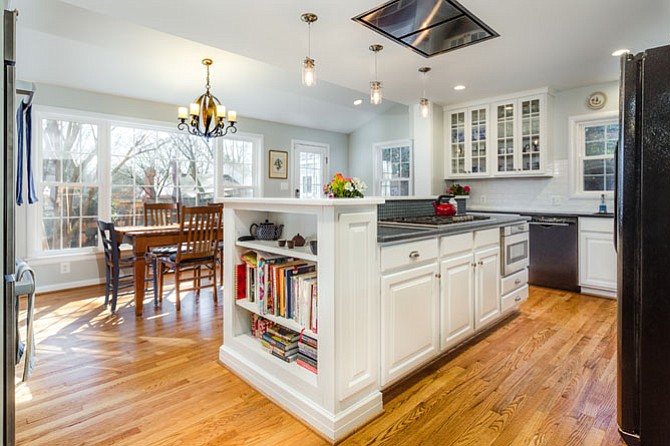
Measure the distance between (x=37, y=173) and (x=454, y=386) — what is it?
4551mm

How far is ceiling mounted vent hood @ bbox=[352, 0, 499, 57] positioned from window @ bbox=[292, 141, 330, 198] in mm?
3533

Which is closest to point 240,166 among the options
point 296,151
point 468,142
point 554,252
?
point 296,151

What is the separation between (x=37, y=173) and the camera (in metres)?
4.07

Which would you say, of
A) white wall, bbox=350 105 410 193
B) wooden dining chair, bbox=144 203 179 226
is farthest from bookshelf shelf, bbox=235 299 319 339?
white wall, bbox=350 105 410 193

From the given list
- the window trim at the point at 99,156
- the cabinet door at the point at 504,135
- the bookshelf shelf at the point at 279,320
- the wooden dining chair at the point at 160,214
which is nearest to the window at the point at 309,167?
the window trim at the point at 99,156

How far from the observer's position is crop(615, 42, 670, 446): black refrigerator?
0.75 m

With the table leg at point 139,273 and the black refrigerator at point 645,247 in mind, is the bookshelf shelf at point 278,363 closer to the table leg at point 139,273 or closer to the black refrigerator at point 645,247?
the black refrigerator at point 645,247

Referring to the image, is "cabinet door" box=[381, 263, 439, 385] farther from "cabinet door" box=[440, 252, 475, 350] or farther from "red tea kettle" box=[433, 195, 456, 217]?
"red tea kettle" box=[433, 195, 456, 217]

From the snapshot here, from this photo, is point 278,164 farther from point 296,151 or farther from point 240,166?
point 240,166

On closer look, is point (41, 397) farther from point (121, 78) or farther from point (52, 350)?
point (121, 78)

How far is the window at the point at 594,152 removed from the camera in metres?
4.34

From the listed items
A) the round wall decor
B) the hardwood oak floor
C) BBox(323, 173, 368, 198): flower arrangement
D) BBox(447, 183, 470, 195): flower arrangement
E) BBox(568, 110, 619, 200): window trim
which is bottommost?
the hardwood oak floor

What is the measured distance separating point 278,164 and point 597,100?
4.35m

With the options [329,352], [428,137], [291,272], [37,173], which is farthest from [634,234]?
[37,173]
